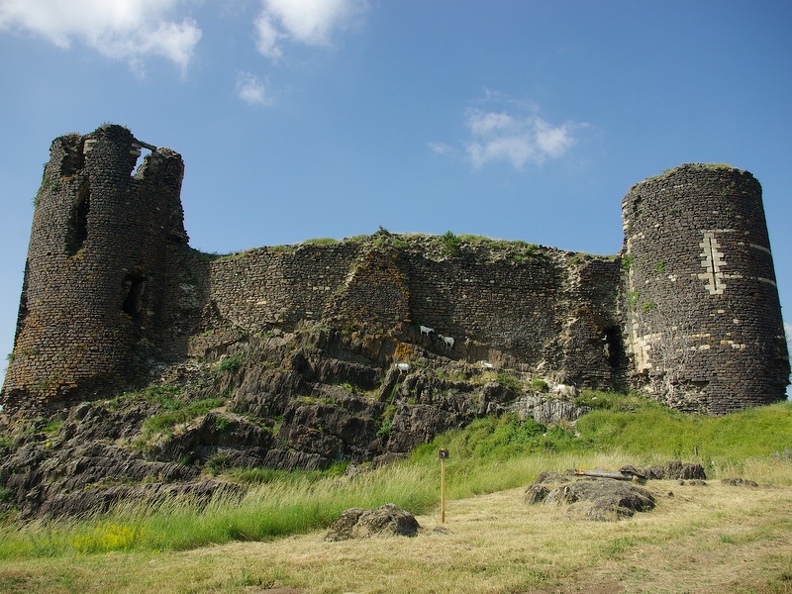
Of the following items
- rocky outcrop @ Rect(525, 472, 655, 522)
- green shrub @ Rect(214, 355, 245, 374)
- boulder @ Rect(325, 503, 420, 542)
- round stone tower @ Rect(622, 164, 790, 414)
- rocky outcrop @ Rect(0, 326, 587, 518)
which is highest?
round stone tower @ Rect(622, 164, 790, 414)

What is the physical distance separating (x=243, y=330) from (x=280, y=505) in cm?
1126

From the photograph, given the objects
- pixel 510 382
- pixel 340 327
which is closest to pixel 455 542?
pixel 510 382

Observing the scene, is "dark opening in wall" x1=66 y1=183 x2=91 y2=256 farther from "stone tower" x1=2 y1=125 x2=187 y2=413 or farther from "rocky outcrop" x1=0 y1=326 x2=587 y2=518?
"rocky outcrop" x1=0 y1=326 x2=587 y2=518

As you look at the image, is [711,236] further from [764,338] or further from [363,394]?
[363,394]

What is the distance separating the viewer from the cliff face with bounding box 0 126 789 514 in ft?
63.2

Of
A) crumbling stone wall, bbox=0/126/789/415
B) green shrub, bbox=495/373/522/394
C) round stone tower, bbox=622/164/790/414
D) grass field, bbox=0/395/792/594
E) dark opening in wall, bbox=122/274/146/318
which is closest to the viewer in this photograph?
grass field, bbox=0/395/792/594

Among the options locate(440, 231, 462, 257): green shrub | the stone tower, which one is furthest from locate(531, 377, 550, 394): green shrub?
the stone tower

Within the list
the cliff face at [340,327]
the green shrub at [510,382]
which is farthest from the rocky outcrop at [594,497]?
the green shrub at [510,382]

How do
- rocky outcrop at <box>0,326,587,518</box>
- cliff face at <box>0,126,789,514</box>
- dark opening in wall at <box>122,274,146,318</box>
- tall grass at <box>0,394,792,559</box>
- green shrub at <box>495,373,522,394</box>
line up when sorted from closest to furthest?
tall grass at <box>0,394,792,559</box> → rocky outcrop at <box>0,326,587,518</box> → cliff face at <box>0,126,789,514</box> → green shrub at <box>495,373,522,394</box> → dark opening in wall at <box>122,274,146,318</box>

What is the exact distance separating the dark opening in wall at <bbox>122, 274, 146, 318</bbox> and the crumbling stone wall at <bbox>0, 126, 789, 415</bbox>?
0.16 ft

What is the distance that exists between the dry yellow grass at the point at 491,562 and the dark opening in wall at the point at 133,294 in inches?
571

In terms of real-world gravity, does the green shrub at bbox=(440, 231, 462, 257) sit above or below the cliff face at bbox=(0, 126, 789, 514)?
above

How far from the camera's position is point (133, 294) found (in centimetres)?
2353

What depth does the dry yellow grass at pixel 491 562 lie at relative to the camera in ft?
24.5
